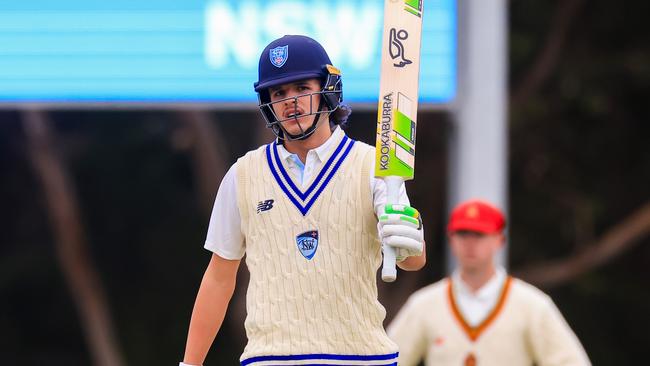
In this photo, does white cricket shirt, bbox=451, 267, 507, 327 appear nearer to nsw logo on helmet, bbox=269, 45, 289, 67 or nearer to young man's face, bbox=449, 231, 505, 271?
young man's face, bbox=449, 231, 505, 271

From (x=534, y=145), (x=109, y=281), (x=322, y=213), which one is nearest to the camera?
(x=322, y=213)

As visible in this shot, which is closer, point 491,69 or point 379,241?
point 379,241

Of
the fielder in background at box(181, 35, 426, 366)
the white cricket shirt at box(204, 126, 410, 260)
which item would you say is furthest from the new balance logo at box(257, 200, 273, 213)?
the white cricket shirt at box(204, 126, 410, 260)

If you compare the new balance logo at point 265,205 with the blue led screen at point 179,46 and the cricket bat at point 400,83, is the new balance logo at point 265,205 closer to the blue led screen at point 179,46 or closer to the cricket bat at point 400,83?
the cricket bat at point 400,83

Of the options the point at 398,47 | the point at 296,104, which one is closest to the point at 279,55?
the point at 296,104

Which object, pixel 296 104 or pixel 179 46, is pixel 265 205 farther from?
pixel 179 46

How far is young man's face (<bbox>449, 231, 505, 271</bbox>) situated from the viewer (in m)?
7.21

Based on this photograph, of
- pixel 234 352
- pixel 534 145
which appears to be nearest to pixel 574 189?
pixel 534 145

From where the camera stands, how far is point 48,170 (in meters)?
16.2

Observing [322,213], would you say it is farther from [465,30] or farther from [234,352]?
[234,352]

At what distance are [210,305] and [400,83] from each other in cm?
94

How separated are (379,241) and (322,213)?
0.20m

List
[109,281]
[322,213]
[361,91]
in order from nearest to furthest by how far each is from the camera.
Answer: [322,213] → [361,91] → [109,281]

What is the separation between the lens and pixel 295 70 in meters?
4.41
